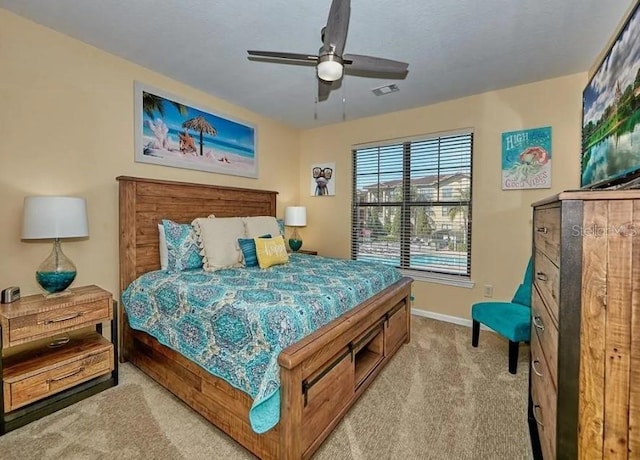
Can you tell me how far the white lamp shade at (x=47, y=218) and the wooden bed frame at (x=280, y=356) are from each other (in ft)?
1.73

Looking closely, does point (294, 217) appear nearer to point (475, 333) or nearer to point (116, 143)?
point (116, 143)

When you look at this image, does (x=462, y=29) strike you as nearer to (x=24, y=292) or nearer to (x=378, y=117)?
(x=378, y=117)

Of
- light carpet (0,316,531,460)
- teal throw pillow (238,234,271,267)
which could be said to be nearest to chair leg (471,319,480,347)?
light carpet (0,316,531,460)

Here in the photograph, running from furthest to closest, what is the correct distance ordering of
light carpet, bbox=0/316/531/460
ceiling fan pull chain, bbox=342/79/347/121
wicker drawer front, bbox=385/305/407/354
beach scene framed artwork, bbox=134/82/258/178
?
1. ceiling fan pull chain, bbox=342/79/347/121
2. beach scene framed artwork, bbox=134/82/258/178
3. wicker drawer front, bbox=385/305/407/354
4. light carpet, bbox=0/316/531/460

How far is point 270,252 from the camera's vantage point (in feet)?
9.43

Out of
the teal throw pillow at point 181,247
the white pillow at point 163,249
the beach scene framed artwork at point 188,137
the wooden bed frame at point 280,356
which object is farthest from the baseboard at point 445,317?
the white pillow at point 163,249

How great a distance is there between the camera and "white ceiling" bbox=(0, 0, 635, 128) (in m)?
1.96

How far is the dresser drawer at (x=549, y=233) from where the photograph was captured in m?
1.08

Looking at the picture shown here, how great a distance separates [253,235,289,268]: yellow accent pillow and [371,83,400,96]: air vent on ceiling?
2.00 metres

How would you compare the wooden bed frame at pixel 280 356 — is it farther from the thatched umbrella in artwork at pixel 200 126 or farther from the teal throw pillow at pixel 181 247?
the thatched umbrella in artwork at pixel 200 126

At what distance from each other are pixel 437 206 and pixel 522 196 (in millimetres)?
886

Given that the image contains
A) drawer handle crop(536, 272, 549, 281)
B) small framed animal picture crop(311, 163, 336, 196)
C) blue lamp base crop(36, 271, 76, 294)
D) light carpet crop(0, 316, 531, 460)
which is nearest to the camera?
drawer handle crop(536, 272, 549, 281)

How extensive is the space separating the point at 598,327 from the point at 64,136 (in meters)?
3.41

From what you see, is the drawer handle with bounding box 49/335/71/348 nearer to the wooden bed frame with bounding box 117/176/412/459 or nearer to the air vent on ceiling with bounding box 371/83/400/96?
the wooden bed frame with bounding box 117/176/412/459
